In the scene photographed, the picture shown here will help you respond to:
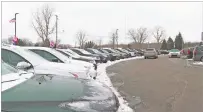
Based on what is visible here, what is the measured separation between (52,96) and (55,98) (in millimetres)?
58

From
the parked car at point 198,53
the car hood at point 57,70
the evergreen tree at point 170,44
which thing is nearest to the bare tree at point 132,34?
the evergreen tree at point 170,44

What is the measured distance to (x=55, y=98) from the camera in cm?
→ 322

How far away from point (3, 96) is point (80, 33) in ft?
305

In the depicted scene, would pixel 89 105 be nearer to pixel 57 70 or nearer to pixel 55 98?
pixel 55 98

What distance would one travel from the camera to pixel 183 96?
29.4ft

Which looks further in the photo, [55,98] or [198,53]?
[198,53]

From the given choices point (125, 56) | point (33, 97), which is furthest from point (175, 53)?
point (33, 97)

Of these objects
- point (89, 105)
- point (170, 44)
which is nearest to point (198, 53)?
point (89, 105)

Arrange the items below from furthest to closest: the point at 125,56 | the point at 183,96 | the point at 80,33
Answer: the point at 80,33 < the point at 125,56 < the point at 183,96

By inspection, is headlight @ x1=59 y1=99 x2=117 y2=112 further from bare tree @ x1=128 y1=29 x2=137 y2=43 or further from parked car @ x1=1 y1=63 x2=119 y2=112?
bare tree @ x1=128 y1=29 x2=137 y2=43

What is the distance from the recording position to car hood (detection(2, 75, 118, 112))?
310cm

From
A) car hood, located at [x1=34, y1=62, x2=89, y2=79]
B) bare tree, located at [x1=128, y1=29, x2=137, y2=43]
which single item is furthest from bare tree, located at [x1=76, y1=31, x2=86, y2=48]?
car hood, located at [x1=34, y1=62, x2=89, y2=79]

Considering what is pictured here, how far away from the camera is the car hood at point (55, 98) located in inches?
122

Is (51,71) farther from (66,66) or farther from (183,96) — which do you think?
(183,96)
